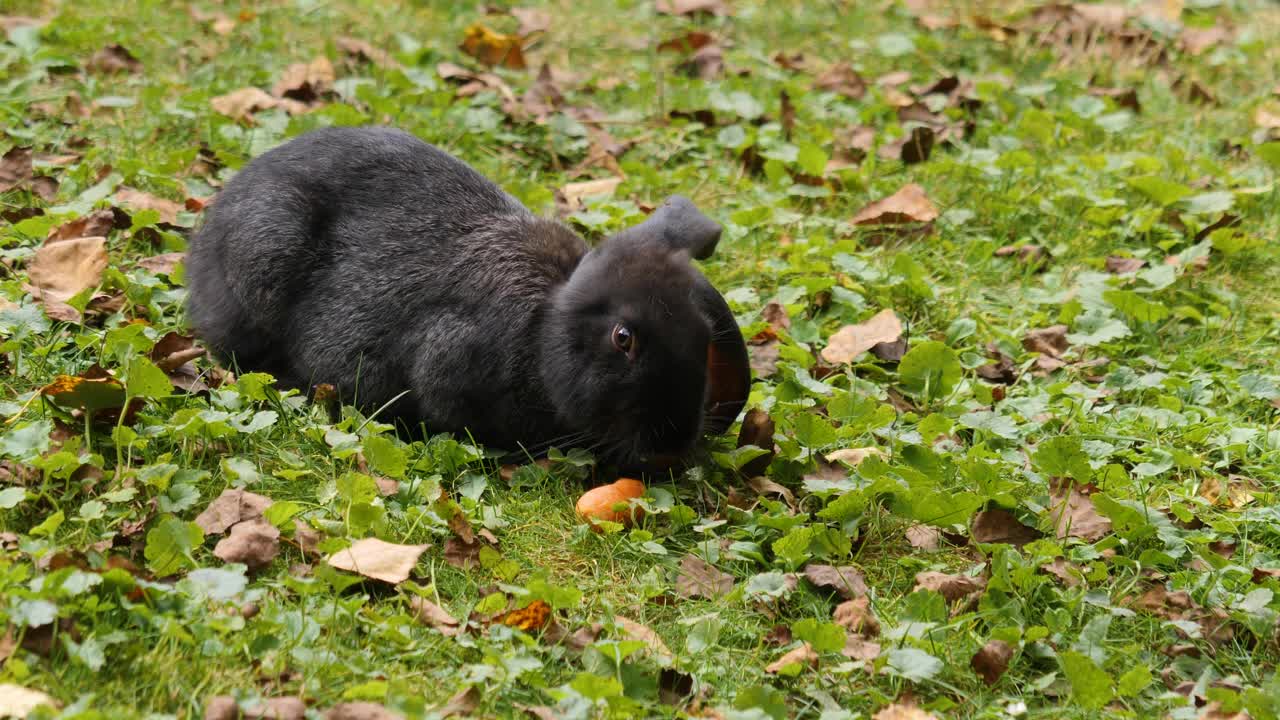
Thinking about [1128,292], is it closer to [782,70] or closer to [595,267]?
[595,267]

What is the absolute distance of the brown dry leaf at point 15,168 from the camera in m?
4.94

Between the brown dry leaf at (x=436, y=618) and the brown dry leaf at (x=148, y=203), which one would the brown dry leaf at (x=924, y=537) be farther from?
the brown dry leaf at (x=148, y=203)

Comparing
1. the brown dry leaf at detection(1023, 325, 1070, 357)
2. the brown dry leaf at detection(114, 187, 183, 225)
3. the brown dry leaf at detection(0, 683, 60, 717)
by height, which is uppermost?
the brown dry leaf at detection(0, 683, 60, 717)

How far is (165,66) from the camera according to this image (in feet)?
20.7

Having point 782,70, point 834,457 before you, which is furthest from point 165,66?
point 834,457

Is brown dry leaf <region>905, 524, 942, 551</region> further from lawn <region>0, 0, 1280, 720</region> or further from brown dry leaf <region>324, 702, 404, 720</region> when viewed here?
brown dry leaf <region>324, 702, 404, 720</region>

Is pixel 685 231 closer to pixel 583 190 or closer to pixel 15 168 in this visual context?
pixel 583 190

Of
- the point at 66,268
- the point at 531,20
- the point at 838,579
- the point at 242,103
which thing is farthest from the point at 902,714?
the point at 531,20

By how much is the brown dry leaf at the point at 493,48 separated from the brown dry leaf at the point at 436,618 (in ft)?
14.1

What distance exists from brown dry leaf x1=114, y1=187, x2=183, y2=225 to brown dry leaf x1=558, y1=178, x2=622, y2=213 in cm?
157

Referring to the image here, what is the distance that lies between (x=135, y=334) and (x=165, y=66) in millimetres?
2983

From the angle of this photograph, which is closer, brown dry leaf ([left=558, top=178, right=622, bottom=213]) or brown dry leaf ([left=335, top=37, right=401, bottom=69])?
brown dry leaf ([left=558, top=178, right=622, bottom=213])

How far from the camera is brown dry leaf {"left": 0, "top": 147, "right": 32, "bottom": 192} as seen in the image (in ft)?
16.2

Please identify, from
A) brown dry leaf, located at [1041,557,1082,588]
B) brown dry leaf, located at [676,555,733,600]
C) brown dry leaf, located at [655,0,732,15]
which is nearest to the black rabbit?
brown dry leaf, located at [676,555,733,600]
